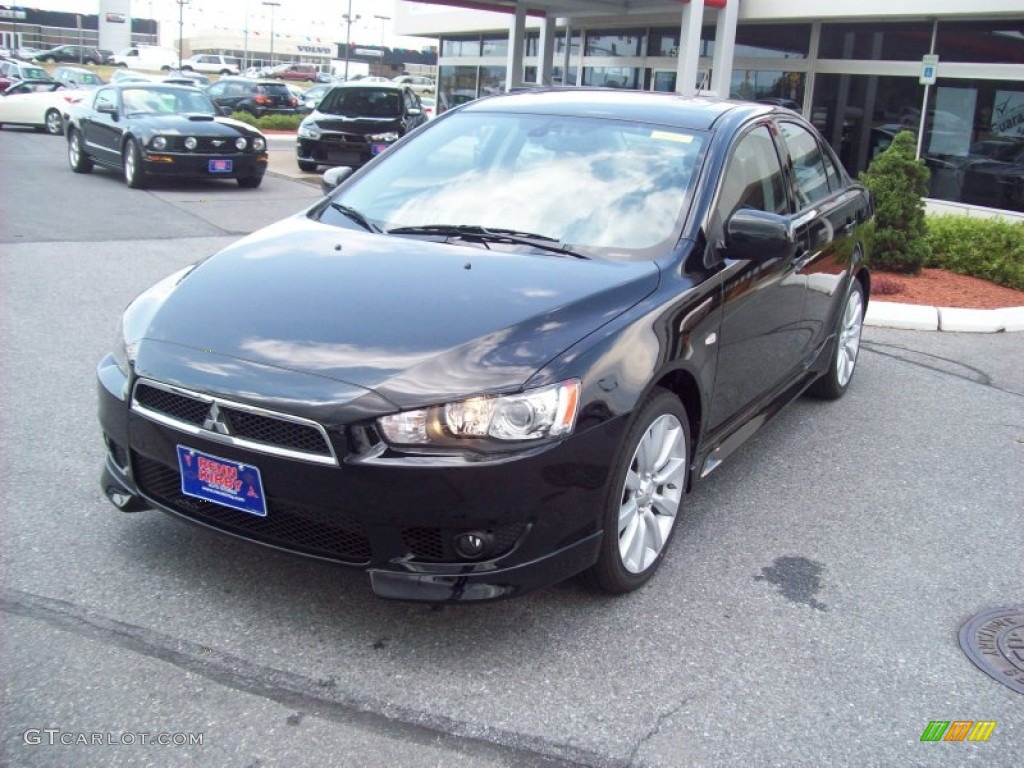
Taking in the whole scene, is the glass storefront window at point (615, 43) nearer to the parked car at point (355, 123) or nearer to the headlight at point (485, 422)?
the parked car at point (355, 123)

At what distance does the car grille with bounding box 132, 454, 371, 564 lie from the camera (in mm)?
3031

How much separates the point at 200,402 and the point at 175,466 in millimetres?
260

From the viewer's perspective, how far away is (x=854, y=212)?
6000 mm

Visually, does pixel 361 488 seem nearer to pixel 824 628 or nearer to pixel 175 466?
pixel 175 466

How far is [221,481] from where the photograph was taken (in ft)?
10.3

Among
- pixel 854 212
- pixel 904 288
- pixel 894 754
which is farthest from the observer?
pixel 904 288

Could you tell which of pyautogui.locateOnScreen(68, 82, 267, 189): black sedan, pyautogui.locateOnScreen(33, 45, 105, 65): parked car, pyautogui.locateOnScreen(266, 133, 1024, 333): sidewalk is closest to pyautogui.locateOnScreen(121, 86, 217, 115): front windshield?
pyautogui.locateOnScreen(68, 82, 267, 189): black sedan

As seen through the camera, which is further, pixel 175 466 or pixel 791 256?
pixel 791 256

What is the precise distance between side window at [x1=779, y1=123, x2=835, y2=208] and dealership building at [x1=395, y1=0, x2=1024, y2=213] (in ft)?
30.4

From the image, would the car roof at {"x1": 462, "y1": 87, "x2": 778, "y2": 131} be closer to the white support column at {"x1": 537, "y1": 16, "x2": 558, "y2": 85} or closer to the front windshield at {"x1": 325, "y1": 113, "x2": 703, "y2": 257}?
the front windshield at {"x1": 325, "y1": 113, "x2": 703, "y2": 257}

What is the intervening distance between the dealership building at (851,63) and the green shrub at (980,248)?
397 centimetres

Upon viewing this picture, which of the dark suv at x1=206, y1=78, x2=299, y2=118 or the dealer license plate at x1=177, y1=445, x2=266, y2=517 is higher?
the dark suv at x1=206, y1=78, x2=299, y2=118

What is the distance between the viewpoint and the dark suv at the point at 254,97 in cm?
3319

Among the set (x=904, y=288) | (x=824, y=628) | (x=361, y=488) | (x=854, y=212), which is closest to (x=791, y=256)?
(x=854, y=212)
